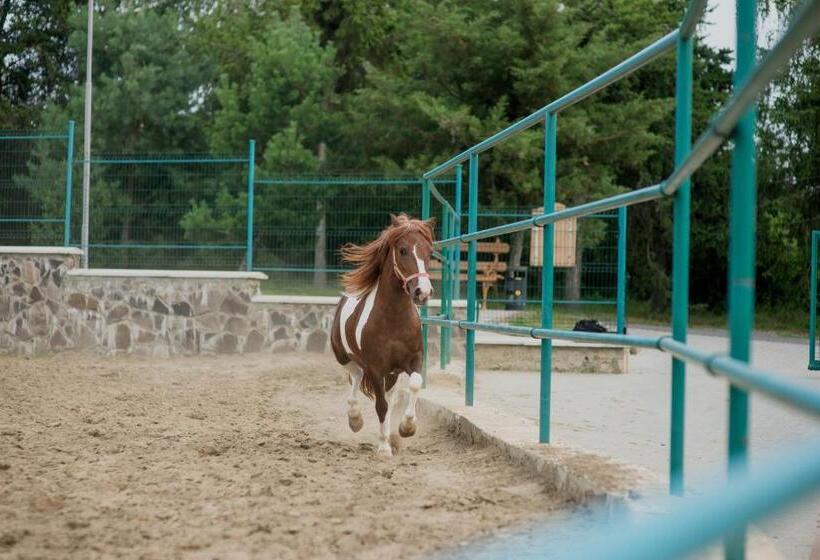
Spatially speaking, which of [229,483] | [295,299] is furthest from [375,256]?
[295,299]

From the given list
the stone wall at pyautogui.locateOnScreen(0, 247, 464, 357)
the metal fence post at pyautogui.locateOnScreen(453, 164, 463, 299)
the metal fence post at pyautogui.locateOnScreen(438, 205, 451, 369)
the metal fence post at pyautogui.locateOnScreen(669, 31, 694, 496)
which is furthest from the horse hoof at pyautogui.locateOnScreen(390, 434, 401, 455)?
the stone wall at pyautogui.locateOnScreen(0, 247, 464, 357)

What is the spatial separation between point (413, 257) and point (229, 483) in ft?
5.82

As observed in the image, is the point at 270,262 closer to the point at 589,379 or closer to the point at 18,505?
the point at 589,379

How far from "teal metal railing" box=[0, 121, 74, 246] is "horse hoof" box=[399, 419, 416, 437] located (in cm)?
927

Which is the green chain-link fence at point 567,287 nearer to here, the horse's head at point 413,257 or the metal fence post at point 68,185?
the metal fence post at point 68,185

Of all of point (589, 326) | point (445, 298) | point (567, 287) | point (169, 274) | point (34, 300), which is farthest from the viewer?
point (567, 287)

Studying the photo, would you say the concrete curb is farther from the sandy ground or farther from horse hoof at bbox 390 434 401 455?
horse hoof at bbox 390 434 401 455

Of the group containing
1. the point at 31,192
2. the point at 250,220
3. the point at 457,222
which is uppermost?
the point at 31,192

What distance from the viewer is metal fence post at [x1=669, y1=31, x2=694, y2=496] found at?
2924mm

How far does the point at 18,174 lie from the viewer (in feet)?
45.9

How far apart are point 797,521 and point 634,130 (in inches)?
817

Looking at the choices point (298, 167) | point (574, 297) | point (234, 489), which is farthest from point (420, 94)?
point (234, 489)

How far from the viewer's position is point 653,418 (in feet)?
24.7

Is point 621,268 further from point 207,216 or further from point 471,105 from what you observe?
point 471,105
